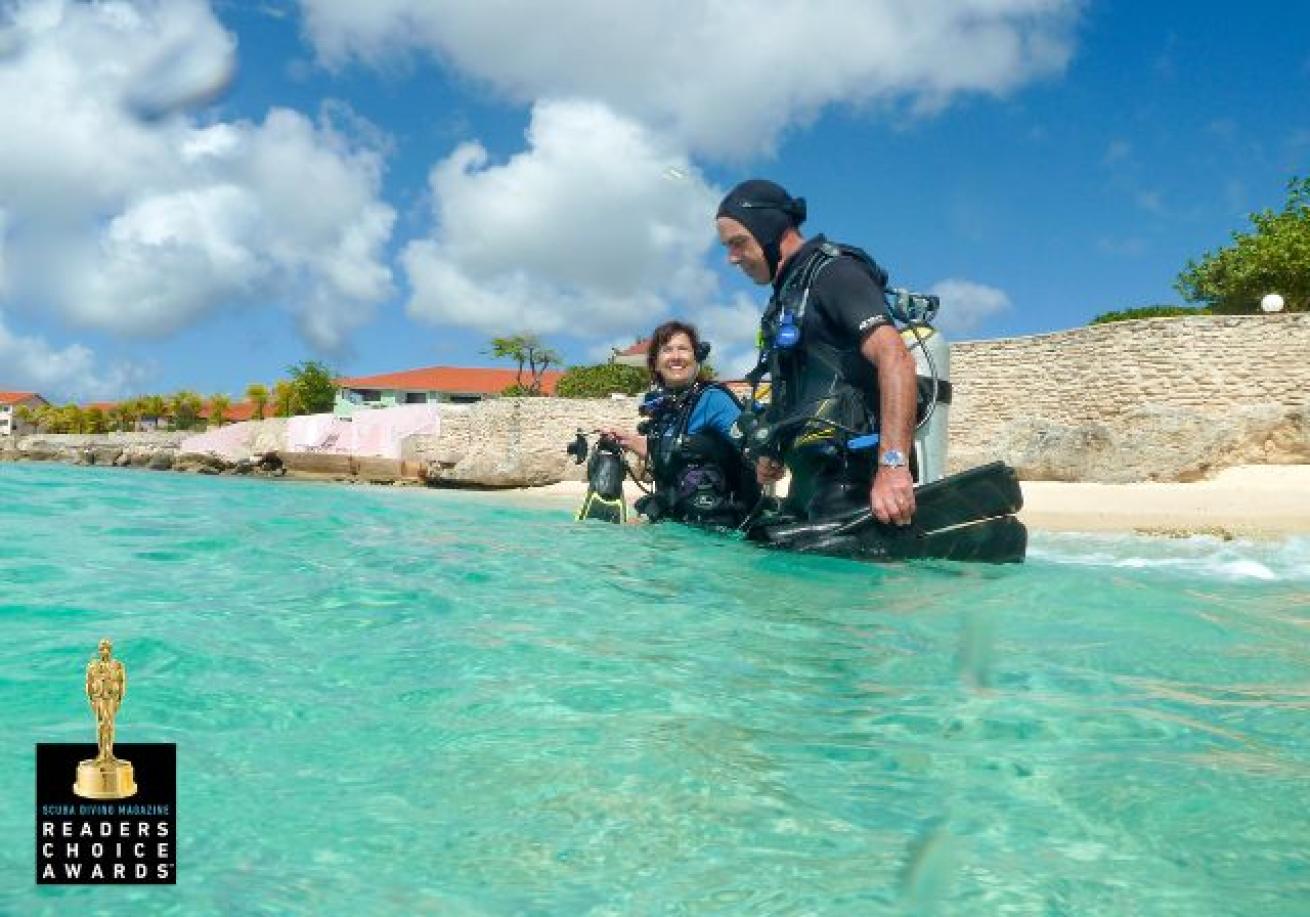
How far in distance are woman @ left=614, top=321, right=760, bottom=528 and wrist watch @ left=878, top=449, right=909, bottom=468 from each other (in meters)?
1.79

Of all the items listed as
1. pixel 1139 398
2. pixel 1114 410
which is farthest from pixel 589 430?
pixel 1139 398

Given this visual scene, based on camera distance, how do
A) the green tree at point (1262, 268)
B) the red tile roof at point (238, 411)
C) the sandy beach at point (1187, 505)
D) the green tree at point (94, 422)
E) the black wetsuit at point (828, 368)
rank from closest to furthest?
the black wetsuit at point (828, 368)
the sandy beach at point (1187, 505)
the green tree at point (1262, 268)
the red tile roof at point (238, 411)
the green tree at point (94, 422)

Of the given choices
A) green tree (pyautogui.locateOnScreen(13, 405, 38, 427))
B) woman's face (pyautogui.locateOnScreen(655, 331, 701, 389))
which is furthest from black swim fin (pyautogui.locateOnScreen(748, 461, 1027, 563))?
green tree (pyautogui.locateOnScreen(13, 405, 38, 427))

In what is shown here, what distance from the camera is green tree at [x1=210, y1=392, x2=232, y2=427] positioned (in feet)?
248

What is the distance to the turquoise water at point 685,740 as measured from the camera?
1457mm

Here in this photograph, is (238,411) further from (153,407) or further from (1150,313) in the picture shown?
(1150,313)

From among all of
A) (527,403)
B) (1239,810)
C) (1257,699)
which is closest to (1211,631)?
(1257,699)

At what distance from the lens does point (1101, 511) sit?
12.3 metres

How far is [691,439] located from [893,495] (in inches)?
83.3

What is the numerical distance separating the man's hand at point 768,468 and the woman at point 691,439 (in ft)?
2.39

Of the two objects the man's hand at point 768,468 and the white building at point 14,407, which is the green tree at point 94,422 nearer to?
the white building at point 14,407

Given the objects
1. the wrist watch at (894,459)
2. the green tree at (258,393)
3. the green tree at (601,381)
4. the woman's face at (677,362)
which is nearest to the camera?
the wrist watch at (894,459)

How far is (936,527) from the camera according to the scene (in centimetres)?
464

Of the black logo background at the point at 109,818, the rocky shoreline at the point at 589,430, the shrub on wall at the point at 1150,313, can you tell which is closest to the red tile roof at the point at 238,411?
the rocky shoreline at the point at 589,430
